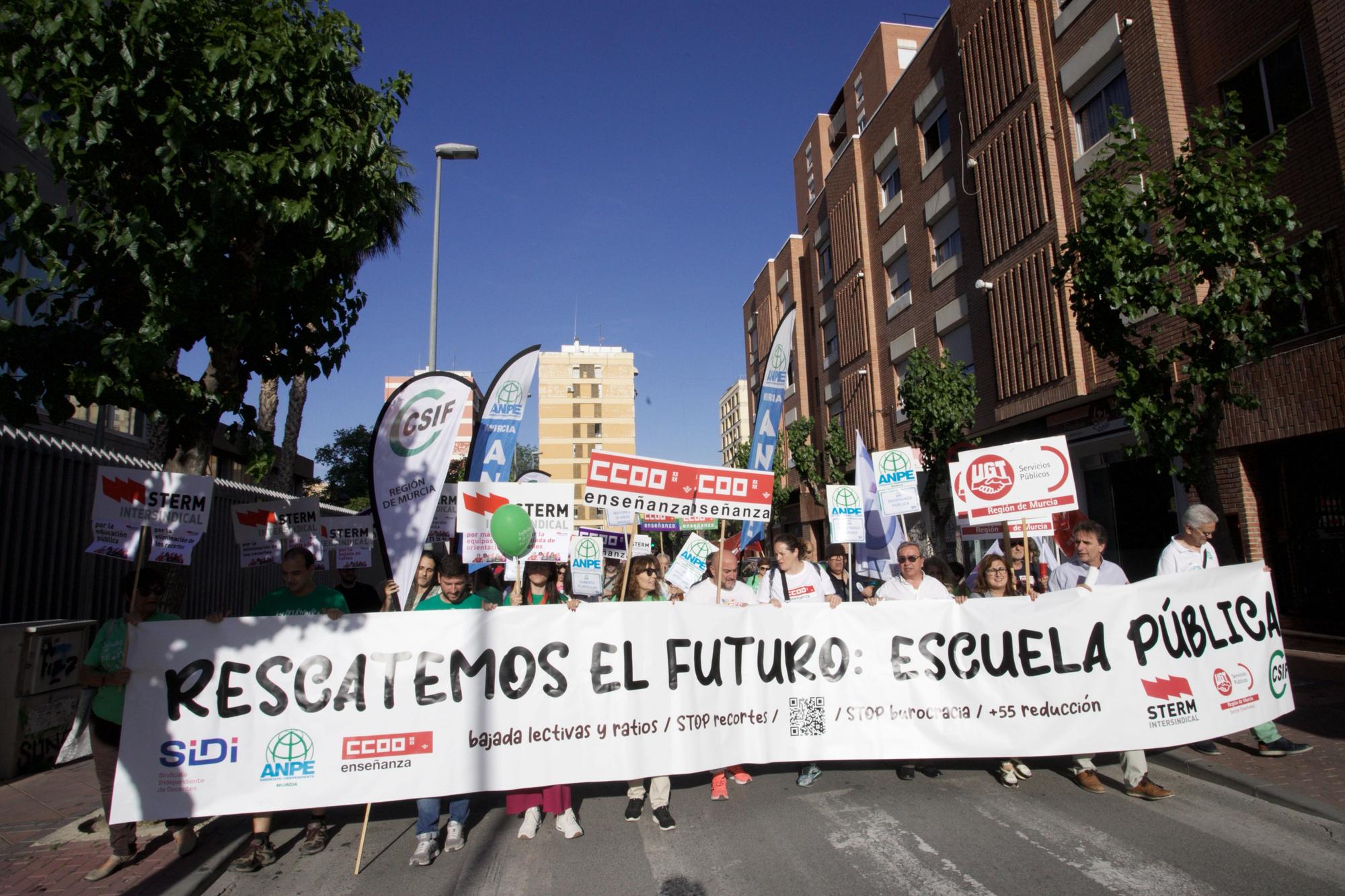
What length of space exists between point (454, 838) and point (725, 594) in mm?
2787

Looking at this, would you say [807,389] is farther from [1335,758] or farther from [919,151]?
[1335,758]

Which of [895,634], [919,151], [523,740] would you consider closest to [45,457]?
[523,740]

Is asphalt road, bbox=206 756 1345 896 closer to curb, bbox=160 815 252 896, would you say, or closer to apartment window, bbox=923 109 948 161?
curb, bbox=160 815 252 896

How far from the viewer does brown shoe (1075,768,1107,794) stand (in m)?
5.68

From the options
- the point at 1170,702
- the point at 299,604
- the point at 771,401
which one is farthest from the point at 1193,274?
the point at 299,604

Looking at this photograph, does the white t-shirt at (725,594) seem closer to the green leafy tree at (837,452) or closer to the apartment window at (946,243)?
the apartment window at (946,243)

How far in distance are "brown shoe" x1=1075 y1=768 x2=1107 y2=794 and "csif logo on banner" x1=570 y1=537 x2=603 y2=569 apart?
859 centimetres

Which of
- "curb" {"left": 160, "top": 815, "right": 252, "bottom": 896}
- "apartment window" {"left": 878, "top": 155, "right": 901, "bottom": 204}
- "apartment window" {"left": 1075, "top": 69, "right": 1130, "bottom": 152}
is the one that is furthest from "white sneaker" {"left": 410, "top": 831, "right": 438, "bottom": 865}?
"apartment window" {"left": 878, "top": 155, "right": 901, "bottom": 204}

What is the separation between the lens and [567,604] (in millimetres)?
5555

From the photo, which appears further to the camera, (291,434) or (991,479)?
(291,434)

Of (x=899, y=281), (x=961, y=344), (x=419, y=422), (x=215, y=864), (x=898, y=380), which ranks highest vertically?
(x=899, y=281)

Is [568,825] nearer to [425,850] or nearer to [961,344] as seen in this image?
[425,850]

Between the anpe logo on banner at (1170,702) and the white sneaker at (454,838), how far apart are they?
15.7ft

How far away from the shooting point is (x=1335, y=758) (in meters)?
5.99
